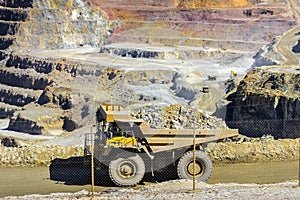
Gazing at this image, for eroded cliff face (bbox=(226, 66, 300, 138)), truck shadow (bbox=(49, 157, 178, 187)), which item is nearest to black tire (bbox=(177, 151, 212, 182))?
truck shadow (bbox=(49, 157, 178, 187))

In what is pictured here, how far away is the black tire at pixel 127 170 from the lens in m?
9.16

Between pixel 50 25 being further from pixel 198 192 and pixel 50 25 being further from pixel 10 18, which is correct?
pixel 198 192

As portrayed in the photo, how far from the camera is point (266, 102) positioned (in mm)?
21359

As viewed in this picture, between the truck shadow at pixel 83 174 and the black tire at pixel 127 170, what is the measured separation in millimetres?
205

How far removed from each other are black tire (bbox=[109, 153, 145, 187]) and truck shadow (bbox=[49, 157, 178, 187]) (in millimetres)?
205

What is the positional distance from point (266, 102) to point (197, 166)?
12326 mm

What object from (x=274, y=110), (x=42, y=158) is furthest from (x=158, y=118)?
(x=274, y=110)

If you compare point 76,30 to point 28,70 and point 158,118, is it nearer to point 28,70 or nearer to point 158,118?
point 28,70

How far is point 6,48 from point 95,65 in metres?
15.3

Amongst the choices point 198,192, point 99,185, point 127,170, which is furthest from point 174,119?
point 198,192

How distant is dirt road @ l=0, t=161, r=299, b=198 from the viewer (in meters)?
9.26

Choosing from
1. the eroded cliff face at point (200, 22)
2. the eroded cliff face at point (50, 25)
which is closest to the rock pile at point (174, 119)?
the eroded cliff face at point (50, 25)

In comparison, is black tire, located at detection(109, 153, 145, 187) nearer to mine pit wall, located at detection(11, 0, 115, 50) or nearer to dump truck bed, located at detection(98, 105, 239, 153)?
dump truck bed, located at detection(98, 105, 239, 153)

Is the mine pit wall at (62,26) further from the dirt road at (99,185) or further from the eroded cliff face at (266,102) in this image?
the dirt road at (99,185)
